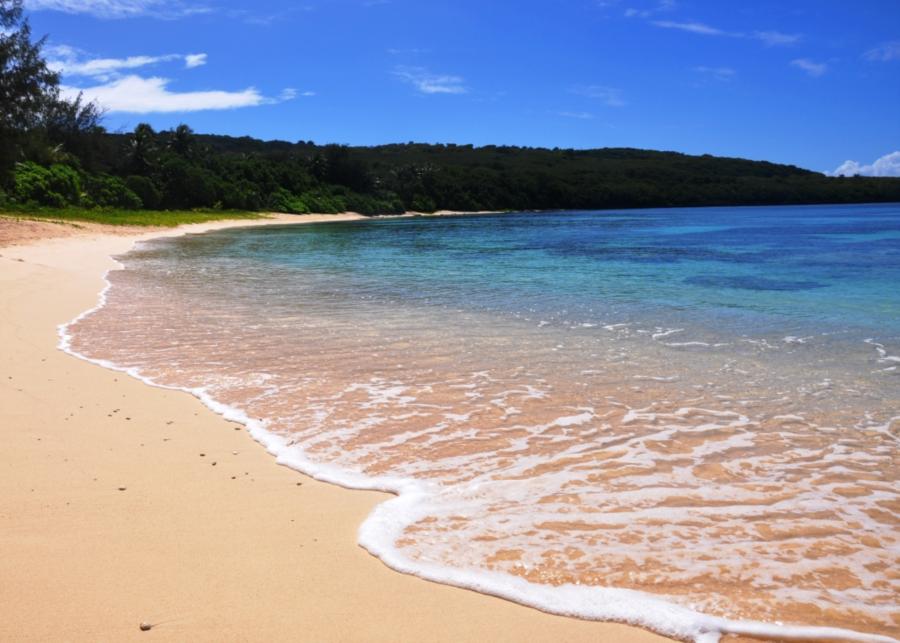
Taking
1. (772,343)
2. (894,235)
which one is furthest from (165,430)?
(894,235)

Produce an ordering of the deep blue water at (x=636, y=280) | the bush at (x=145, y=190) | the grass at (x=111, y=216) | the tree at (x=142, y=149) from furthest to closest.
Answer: the tree at (x=142, y=149), the bush at (x=145, y=190), the grass at (x=111, y=216), the deep blue water at (x=636, y=280)

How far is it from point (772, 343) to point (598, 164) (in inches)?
5518

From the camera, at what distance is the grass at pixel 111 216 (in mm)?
33562

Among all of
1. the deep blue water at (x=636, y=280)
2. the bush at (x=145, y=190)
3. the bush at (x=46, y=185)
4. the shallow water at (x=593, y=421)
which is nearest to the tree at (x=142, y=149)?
the bush at (x=145, y=190)

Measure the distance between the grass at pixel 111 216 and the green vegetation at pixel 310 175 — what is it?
0.51 meters

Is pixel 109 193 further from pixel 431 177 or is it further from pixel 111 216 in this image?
pixel 431 177

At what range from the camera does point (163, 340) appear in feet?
28.5

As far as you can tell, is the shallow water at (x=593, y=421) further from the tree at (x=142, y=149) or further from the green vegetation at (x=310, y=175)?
the tree at (x=142, y=149)

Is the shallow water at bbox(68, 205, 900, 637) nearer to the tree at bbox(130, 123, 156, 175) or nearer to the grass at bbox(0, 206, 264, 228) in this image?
the grass at bbox(0, 206, 264, 228)

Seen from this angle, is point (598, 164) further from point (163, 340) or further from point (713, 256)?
point (163, 340)

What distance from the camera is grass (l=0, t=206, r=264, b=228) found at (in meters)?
33.6

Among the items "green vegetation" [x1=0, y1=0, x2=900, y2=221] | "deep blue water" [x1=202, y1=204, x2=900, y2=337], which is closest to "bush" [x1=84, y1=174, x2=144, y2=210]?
"green vegetation" [x1=0, y1=0, x2=900, y2=221]

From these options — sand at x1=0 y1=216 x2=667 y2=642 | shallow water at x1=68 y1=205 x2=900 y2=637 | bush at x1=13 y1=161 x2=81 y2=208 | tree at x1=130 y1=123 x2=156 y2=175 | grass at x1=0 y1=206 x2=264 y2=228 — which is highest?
tree at x1=130 y1=123 x2=156 y2=175

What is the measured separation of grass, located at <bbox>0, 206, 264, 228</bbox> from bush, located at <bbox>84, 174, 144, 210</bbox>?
2178 millimetres
